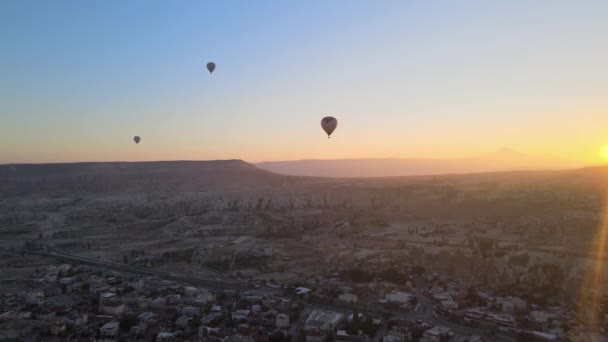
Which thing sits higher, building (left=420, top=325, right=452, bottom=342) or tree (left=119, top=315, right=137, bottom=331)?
tree (left=119, top=315, right=137, bottom=331)

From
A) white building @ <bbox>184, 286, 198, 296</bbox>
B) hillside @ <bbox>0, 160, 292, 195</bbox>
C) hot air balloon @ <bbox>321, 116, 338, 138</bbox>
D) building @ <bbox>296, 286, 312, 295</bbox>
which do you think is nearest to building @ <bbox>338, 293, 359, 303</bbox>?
building @ <bbox>296, 286, 312, 295</bbox>

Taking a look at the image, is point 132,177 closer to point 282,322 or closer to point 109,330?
point 109,330

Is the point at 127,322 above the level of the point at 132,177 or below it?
below

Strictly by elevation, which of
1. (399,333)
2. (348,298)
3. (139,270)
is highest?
(348,298)

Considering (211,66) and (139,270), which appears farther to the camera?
(211,66)

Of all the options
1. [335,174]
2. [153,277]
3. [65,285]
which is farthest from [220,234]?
[335,174]

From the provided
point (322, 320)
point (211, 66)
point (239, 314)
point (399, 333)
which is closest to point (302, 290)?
point (239, 314)

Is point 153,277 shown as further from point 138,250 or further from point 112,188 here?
point 112,188

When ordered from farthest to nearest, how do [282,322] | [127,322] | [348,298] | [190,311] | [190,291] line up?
[190,291], [348,298], [190,311], [127,322], [282,322]

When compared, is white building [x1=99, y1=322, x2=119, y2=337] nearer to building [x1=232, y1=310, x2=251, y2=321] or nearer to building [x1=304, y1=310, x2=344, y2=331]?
building [x1=232, y1=310, x2=251, y2=321]
